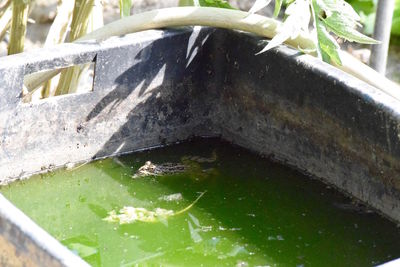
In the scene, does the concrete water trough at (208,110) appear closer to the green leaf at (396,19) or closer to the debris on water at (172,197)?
the debris on water at (172,197)

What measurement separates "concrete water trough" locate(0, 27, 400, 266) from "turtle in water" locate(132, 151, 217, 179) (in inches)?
2.9

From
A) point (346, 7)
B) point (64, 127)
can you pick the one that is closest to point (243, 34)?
point (346, 7)

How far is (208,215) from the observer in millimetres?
1646

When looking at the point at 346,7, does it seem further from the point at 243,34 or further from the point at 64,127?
the point at 64,127

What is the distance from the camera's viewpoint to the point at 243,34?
1.79 metres

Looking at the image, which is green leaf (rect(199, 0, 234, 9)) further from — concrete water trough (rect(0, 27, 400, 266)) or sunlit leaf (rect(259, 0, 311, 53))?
sunlit leaf (rect(259, 0, 311, 53))

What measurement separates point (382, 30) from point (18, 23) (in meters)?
0.74

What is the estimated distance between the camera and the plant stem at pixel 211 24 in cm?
174

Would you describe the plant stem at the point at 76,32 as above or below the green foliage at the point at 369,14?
below

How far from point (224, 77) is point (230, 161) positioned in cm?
17

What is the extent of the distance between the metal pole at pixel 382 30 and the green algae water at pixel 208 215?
0.43 m

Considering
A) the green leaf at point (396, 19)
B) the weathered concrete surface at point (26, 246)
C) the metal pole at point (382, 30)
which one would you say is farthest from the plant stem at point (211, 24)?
the green leaf at point (396, 19)

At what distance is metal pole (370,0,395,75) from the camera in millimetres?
2000

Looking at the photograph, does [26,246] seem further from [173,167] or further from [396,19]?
[396,19]
